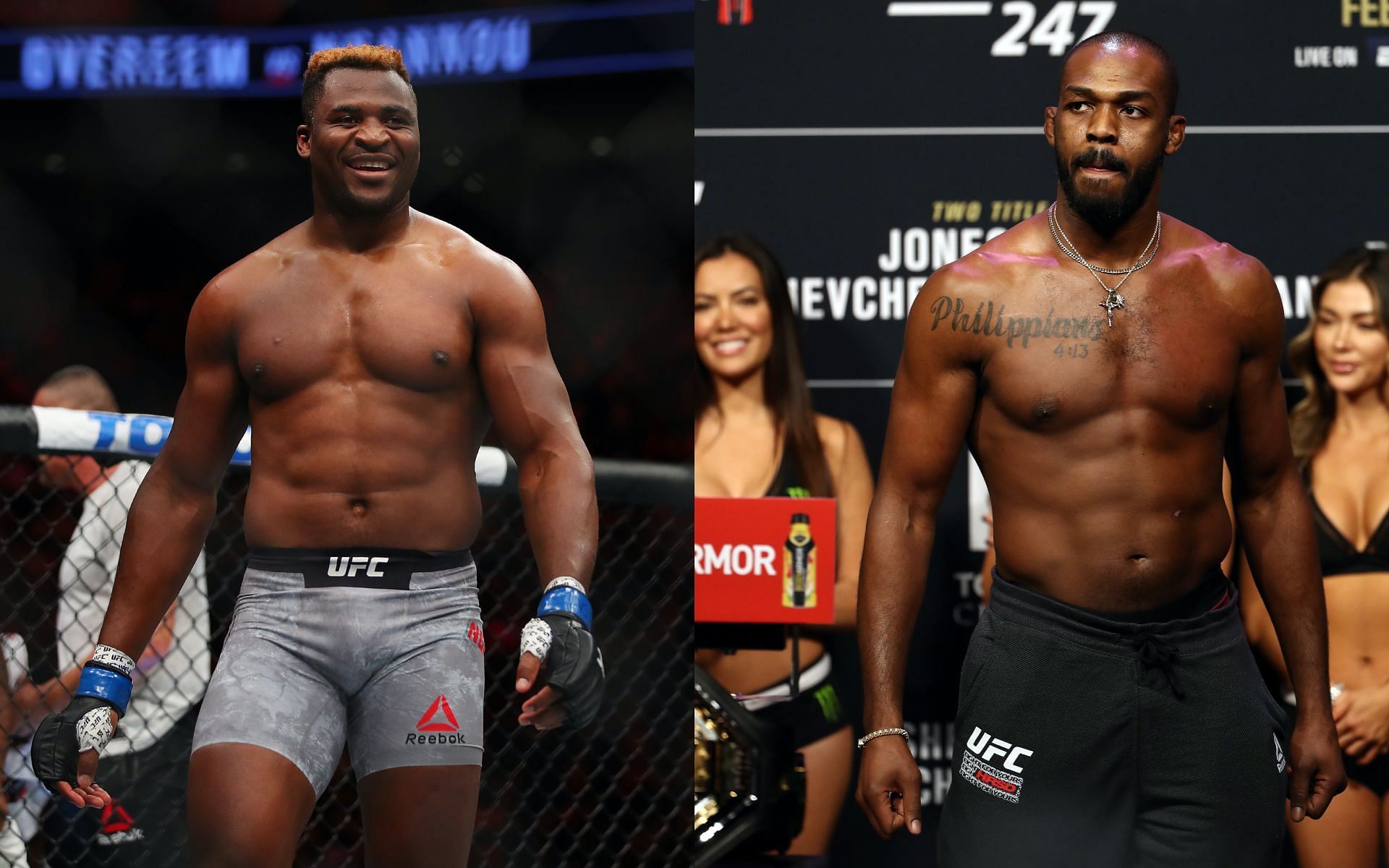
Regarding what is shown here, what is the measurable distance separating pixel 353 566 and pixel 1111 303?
1.22m

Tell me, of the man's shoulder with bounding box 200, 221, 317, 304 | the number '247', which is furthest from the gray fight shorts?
the number '247'

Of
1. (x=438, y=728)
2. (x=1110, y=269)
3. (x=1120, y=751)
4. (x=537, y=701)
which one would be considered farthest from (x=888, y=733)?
(x=1110, y=269)

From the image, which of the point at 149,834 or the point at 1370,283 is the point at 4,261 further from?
the point at 1370,283

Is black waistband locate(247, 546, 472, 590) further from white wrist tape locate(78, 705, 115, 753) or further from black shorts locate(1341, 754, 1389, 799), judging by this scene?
black shorts locate(1341, 754, 1389, 799)

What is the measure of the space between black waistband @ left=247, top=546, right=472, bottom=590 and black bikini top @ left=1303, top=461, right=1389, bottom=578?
1870mm

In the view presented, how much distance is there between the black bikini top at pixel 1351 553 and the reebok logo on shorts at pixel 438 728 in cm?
183

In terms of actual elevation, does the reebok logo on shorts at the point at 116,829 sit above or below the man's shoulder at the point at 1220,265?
below

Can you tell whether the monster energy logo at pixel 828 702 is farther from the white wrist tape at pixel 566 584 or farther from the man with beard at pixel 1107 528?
the white wrist tape at pixel 566 584

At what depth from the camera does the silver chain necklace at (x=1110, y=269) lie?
221 cm

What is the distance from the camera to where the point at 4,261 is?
14.2 ft

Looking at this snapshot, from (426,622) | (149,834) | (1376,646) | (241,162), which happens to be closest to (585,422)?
(241,162)

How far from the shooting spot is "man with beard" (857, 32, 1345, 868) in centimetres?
210

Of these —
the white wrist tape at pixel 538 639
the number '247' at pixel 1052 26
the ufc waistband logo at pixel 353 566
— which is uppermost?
the number '247' at pixel 1052 26

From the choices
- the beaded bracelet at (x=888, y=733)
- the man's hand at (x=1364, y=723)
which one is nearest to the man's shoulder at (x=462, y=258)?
the beaded bracelet at (x=888, y=733)
